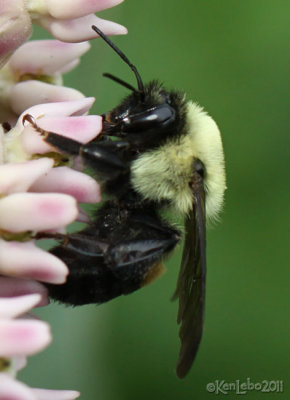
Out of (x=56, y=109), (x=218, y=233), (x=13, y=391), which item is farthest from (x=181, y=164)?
(x=218, y=233)

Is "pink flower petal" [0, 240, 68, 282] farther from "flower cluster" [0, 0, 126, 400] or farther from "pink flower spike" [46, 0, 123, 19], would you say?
"pink flower spike" [46, 0, 123, 19]

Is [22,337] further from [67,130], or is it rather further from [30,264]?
[67,130]

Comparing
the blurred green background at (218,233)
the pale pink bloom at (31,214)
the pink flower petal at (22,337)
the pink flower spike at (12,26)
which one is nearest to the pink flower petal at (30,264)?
the pale pink bloom at (31,214)

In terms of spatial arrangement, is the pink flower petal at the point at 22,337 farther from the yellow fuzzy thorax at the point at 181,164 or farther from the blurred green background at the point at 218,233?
the blurred green background at the point at 218,233

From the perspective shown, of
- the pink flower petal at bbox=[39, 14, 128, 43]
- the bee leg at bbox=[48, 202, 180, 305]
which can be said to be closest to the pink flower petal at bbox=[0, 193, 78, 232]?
the bee leg at bbox=[48, 202, 180, 305]

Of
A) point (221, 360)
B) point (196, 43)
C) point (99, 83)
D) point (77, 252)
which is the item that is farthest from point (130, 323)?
point (77, 252)
